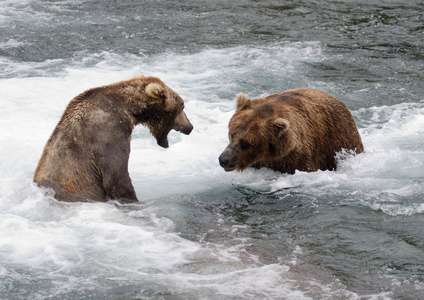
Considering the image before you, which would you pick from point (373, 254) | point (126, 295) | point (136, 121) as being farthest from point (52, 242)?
point (373, 254)

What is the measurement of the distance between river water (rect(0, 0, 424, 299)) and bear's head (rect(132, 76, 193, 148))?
2.44 feet

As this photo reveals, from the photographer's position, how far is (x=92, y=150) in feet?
19.4

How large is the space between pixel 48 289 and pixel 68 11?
11617 millimetres

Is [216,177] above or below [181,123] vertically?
below

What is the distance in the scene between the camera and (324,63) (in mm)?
11773

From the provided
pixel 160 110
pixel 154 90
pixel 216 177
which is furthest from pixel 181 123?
pixel 216 177

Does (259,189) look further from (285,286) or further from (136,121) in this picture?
(285,286)

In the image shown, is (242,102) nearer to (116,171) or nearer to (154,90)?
(154,90)

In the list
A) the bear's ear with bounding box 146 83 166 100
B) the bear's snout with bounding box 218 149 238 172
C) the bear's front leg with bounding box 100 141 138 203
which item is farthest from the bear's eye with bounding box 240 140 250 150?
the bear's front leg with bounding box 100 141 138 203

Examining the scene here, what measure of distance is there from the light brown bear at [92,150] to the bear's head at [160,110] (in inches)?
3.0

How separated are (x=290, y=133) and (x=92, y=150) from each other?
81.3 inches

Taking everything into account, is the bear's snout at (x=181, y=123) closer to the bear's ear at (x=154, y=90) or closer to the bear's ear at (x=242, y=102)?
the bear's ear at (x=154, y=90)

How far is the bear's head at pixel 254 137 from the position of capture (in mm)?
6559

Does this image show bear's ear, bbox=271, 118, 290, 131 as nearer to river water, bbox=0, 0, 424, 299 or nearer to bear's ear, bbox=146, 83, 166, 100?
river water, bbox=0, 0, 424, 299
